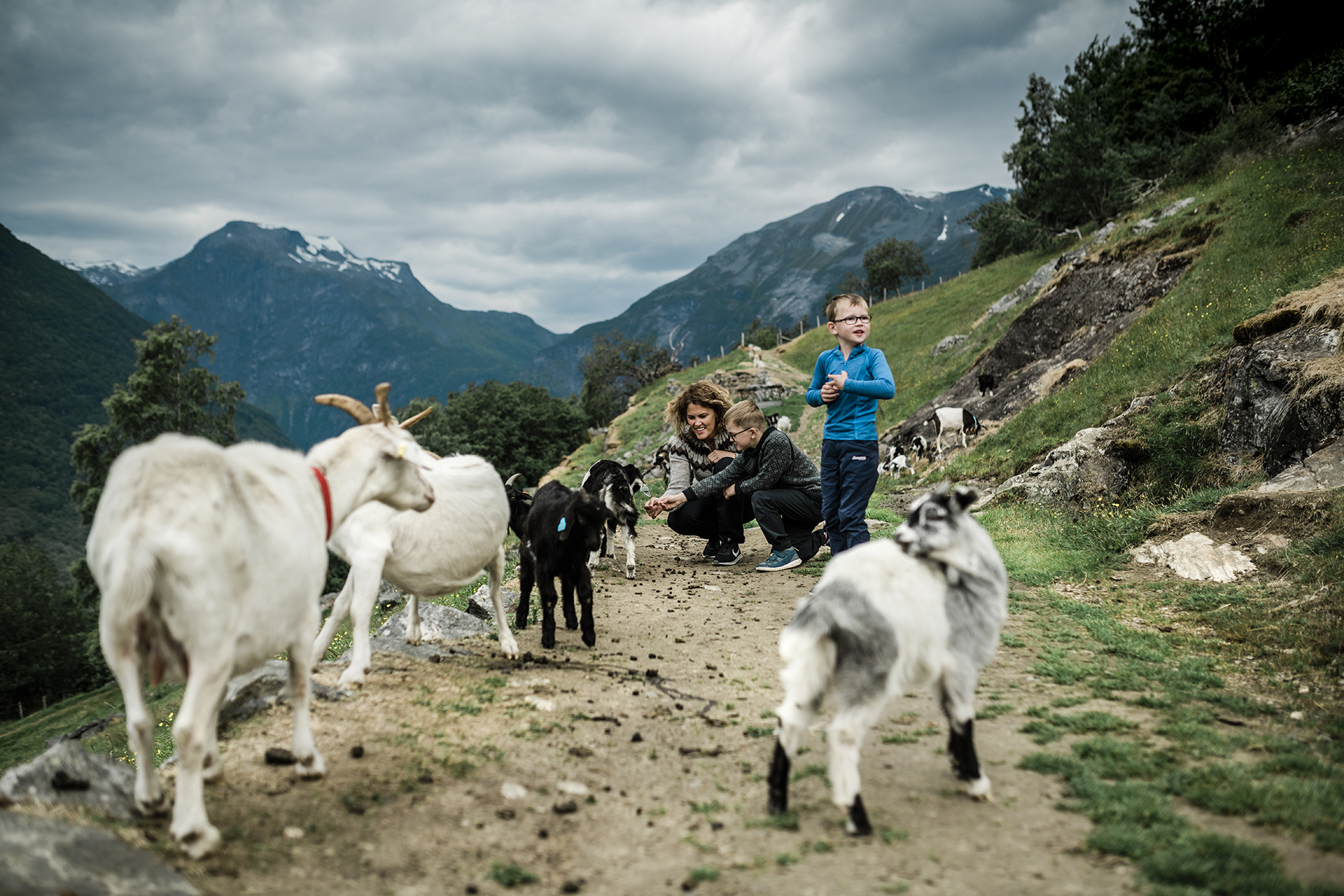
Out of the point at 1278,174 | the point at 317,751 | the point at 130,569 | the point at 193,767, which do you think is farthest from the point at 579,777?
the point at 1278,174

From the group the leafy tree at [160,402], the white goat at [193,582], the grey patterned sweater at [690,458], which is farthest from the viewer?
the leafy tree at [160,402]

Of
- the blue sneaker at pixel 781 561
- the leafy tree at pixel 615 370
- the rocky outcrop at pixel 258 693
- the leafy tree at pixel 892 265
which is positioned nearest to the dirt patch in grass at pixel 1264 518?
the blue sneaker at pixel 781 561

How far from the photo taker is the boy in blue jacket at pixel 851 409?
20.3 ft

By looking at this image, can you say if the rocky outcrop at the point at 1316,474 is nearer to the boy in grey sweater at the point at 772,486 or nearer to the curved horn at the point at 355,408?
the boy in grey sweater at the point at 772,486

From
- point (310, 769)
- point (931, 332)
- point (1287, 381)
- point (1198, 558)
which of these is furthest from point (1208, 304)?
point (931, 332)

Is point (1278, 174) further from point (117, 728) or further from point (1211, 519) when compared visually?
point (117, 728)

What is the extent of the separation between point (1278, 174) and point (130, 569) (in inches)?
951

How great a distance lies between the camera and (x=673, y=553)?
35.7ft

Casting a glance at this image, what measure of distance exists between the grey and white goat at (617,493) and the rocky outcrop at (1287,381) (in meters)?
7.23

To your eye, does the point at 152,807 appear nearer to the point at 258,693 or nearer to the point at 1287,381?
the point at 258,693

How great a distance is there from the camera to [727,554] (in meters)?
9.79

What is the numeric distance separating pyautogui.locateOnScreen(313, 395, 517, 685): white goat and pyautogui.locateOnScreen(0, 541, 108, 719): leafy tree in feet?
153

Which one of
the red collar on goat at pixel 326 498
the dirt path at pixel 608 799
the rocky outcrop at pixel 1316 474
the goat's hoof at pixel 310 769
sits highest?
the red collar on goat at pixel 326 498

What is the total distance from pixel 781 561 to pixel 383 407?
5.99 meters
